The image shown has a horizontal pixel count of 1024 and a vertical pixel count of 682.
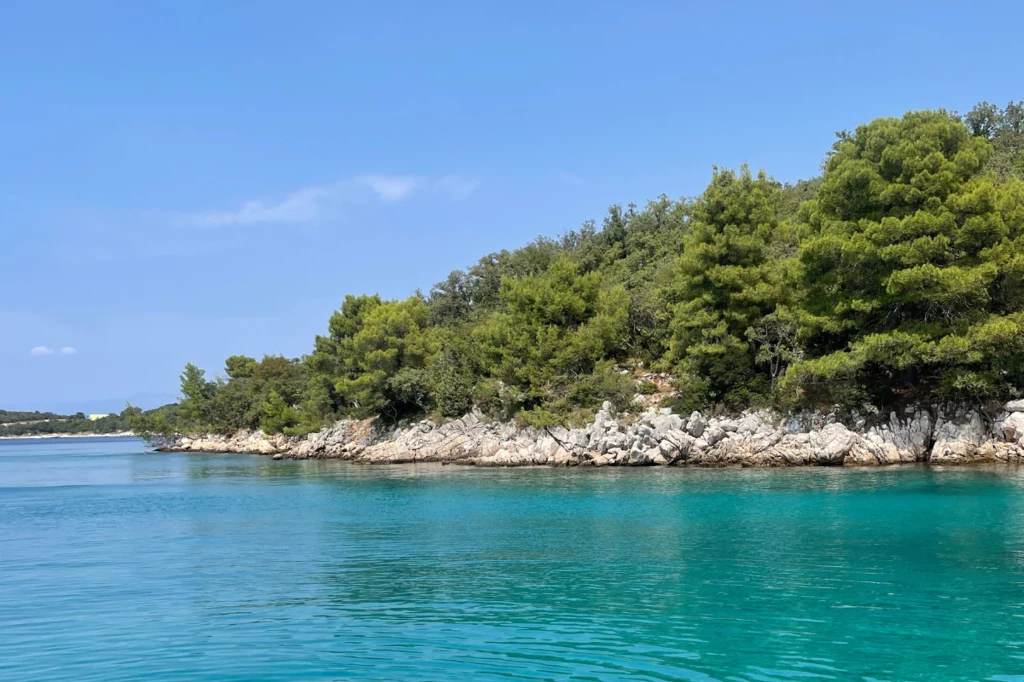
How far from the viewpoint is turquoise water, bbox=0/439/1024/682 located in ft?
32.3

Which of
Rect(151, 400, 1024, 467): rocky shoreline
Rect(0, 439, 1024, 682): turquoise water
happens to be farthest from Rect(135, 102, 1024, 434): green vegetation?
Rect(0, 439, 1024, 682): turquoise water

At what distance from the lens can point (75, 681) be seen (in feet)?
31.7

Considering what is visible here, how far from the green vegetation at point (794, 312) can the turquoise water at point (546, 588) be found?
26.0ft

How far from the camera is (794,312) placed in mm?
38781

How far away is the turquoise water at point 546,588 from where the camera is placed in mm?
9859

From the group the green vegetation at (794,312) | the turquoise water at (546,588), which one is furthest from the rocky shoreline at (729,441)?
the turquoise water at (546,588)

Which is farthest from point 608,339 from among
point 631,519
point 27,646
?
point 27,646

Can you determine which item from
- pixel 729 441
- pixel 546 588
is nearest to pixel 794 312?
pixel 729 441

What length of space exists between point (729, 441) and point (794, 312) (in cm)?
722

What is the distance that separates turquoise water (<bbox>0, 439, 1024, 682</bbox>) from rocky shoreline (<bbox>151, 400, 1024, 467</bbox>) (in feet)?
17.5

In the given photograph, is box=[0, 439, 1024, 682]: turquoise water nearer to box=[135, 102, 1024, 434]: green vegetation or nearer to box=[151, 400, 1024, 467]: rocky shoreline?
box=[151, 400, 1024, 467]: rocky shoreline

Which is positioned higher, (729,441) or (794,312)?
(794,312)

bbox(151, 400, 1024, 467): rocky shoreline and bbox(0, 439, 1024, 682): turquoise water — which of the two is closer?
bbox(0, 439, 1024, 682): turquoise water

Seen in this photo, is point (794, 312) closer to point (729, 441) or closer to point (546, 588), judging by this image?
point (729, 441)
